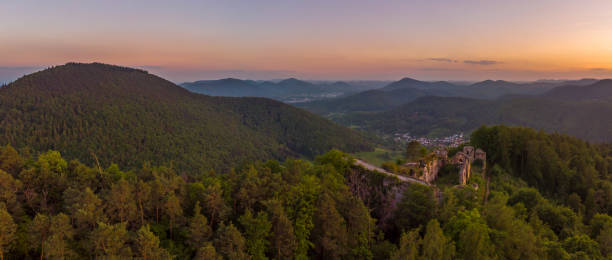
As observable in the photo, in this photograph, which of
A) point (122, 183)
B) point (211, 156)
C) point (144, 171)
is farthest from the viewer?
point (211, 156)

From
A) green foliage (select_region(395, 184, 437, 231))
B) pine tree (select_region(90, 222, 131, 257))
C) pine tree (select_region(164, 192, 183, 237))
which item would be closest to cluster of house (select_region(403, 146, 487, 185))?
green foliage (select_region(395, 184, 437, 231))

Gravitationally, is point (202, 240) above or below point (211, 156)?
above

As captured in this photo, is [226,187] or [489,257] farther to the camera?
[226,187]

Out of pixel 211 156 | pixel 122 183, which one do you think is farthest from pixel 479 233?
pixel 211 156

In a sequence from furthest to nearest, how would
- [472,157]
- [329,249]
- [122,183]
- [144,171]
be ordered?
[472,157] < [144,171] < [329,249] < [122,183]

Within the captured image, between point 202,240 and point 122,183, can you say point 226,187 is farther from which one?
point 122,183

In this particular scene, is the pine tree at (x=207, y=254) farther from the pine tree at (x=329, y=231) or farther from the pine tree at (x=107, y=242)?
the pine tree at (x=329, y=231)
